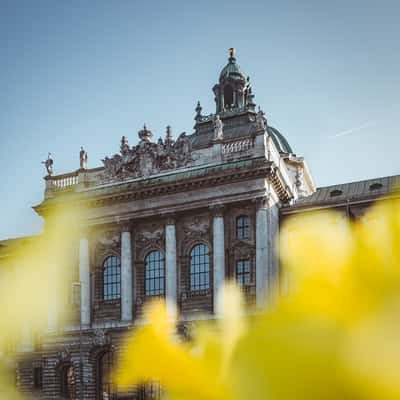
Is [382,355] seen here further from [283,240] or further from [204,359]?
[283,240]

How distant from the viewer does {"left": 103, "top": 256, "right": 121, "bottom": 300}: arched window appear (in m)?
41.0

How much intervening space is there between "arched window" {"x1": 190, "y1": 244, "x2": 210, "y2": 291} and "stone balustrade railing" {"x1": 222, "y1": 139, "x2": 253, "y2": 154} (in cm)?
594

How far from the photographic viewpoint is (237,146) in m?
38.2

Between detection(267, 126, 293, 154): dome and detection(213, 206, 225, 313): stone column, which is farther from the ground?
detection(267, 126, 293, 154): dome

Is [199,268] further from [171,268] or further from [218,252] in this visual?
[218,252]

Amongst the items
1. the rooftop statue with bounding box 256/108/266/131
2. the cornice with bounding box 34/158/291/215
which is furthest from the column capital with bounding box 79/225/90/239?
the rooftop statue with bounding box 256/108/266/131

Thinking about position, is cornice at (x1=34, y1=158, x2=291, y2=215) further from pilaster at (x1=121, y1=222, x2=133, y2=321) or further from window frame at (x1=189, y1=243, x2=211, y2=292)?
window frame at (x1=189, y1=243, x2=211, y2=292)

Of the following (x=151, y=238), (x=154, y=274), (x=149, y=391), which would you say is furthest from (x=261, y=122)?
(x=149, y=391)

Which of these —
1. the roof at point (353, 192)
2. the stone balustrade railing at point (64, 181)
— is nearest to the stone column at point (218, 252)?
the roof at point (353, 192)

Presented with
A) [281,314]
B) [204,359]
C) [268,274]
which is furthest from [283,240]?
[281,314]

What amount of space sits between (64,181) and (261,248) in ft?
52.2

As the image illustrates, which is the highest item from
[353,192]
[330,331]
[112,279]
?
[353,192]

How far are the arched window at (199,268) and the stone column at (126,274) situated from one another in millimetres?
4119

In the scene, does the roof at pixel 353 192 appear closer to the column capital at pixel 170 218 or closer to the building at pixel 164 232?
the building at pixel 164 232
